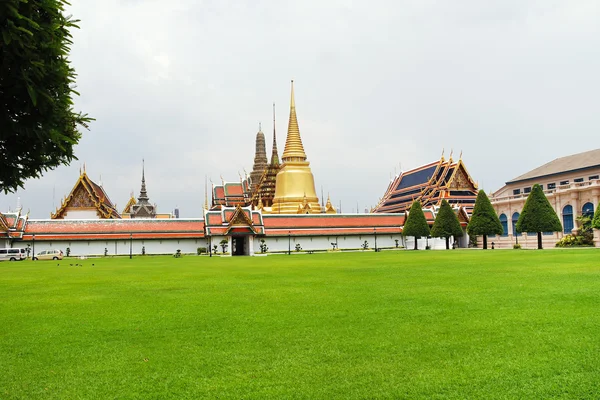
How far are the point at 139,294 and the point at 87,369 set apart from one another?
26.3 feet

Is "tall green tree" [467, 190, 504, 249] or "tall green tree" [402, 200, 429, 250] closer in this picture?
"tall green tree" [467, 190, 504, 249]

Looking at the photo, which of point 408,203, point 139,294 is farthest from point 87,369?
point 408,203

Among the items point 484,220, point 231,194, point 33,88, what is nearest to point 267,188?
point 231,194

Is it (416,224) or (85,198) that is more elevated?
(85,198)

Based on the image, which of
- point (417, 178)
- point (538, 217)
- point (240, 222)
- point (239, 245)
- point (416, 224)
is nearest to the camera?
point (538, 217)

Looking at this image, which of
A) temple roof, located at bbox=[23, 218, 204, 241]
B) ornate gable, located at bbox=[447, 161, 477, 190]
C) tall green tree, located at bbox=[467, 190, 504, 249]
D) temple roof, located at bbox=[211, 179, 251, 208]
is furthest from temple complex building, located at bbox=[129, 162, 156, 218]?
tall green tree, located at bbox=[467, 190, 504, 249]

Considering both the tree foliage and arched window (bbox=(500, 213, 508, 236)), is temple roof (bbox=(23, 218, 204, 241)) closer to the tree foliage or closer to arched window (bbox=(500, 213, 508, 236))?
the tree foliage

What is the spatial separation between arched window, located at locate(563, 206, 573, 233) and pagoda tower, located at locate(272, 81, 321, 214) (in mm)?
28878

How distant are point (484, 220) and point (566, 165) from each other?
23705mm

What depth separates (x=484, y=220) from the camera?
151 feet

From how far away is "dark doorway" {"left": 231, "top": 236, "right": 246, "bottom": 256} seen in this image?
2151 inches

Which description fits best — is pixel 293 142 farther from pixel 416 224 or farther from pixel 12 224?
pixel 12 224

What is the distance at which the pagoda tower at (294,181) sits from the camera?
2773 inches

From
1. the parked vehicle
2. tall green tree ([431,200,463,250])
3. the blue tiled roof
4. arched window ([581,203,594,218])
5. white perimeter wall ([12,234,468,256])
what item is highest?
the blue tiled roof
